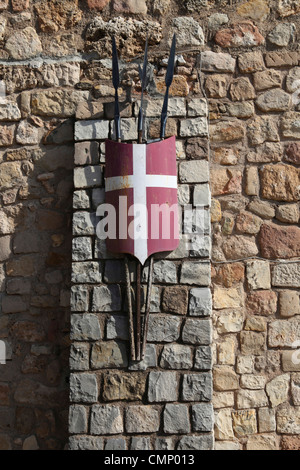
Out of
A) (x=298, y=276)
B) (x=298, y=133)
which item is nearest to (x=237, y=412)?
(x=298, y=276)

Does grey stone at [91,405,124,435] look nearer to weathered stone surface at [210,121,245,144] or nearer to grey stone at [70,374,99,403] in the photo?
grey stone at [70,374,99,403]

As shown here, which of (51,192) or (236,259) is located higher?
(51,192)

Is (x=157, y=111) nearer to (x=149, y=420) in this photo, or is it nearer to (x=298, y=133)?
(x=298, y=133)

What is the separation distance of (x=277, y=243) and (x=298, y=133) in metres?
0.66

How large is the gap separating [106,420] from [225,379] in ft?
2.27

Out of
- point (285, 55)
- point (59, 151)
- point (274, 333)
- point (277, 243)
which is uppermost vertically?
point (285, 55)

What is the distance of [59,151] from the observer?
332cm

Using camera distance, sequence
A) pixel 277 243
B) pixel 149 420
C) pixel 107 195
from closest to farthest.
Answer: pixel 149 420 → pixel 107 195 → pixel 277 243

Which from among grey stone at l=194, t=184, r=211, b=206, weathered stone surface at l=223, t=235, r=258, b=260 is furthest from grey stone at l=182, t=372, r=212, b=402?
grey stone at l=194, t=184, r=211, b=206

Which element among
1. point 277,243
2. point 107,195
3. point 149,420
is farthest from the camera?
point 277,243

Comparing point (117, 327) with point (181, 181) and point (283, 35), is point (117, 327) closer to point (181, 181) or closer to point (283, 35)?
point (181, 181)

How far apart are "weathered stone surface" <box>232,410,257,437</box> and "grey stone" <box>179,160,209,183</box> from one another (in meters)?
1.29

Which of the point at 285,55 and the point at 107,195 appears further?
the point at 285,55

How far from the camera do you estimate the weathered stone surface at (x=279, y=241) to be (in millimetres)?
3160
